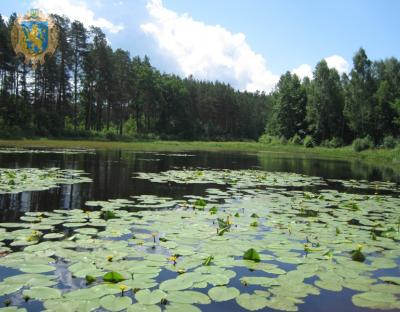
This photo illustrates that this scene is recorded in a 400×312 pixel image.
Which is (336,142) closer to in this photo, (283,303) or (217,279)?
(217,279)

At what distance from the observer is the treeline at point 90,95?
46250mm

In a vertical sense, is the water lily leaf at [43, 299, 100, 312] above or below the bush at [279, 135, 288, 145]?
below

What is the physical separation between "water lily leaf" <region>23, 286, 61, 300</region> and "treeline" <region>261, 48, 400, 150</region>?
4953 cm

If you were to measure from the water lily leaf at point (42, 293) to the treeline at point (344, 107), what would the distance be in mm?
49529

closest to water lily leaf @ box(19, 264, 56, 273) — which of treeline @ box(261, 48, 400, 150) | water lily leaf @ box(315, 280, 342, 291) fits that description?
water lily leaf @ box(315, 280, 342, 291)

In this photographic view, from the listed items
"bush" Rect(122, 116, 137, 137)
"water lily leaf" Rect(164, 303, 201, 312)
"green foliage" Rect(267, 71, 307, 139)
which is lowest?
"water lily leaf" Rect(164, 303, 201, 312)

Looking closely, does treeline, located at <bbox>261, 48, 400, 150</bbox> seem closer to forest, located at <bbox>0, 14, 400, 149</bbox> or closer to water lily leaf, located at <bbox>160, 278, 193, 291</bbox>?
forest, located at <bbox>0, 14, 400, 149</bbox>

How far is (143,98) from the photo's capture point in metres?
72.3

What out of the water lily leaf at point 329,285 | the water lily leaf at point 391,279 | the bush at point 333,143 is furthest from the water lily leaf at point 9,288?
the bush at point 333,143

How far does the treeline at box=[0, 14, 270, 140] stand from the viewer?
46250 mm

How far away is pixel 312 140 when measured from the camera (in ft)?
196

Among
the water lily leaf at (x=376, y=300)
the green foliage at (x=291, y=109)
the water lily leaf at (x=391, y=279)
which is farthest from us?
the green foliage at (x=291, y=109)

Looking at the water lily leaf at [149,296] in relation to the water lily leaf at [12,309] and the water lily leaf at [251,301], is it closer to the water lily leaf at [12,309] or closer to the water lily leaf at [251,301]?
the water lily leaf at [251,301]

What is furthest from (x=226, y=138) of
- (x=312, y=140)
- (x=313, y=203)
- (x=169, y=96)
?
(x=313, y=203)
